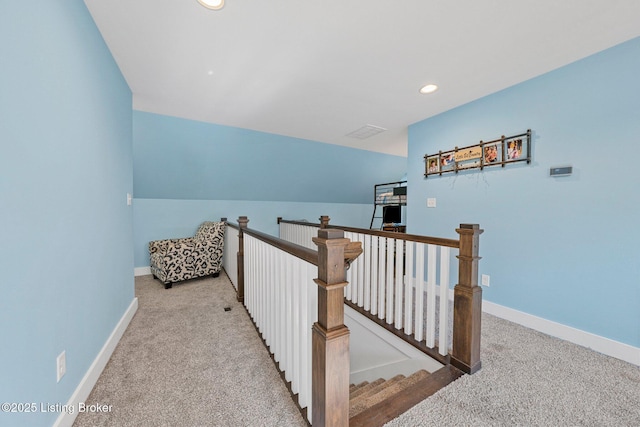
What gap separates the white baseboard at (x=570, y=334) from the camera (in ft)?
5.73

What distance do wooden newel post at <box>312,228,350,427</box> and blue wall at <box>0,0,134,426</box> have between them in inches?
42.0

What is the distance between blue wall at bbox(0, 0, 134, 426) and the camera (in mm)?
860

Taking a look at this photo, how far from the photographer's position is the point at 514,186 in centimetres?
235

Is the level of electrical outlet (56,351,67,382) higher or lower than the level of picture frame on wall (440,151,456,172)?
lower

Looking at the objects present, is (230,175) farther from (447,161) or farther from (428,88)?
(447,161)

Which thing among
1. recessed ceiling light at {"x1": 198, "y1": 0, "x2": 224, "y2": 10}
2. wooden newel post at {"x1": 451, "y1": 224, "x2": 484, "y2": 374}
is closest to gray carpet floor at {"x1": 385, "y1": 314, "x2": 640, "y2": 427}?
wooden newel post at {"x1": 451, "y1": 224, "x2": 484, "y2": 374}

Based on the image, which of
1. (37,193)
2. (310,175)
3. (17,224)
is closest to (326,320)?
(17,224)

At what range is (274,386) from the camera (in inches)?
56.3

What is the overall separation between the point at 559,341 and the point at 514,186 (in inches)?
54.2

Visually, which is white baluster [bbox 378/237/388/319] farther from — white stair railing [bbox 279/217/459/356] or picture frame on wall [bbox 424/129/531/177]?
picture frame on wall [bbox 424/129/531/177]

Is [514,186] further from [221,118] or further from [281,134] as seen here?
[221,118]

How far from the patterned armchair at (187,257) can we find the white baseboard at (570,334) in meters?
3.49

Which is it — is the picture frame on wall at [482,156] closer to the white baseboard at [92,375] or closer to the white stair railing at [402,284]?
the white stair railing at [402,284]

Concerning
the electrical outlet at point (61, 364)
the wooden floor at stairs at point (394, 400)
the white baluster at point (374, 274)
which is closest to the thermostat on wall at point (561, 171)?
the white baluster at point (374, 274)
